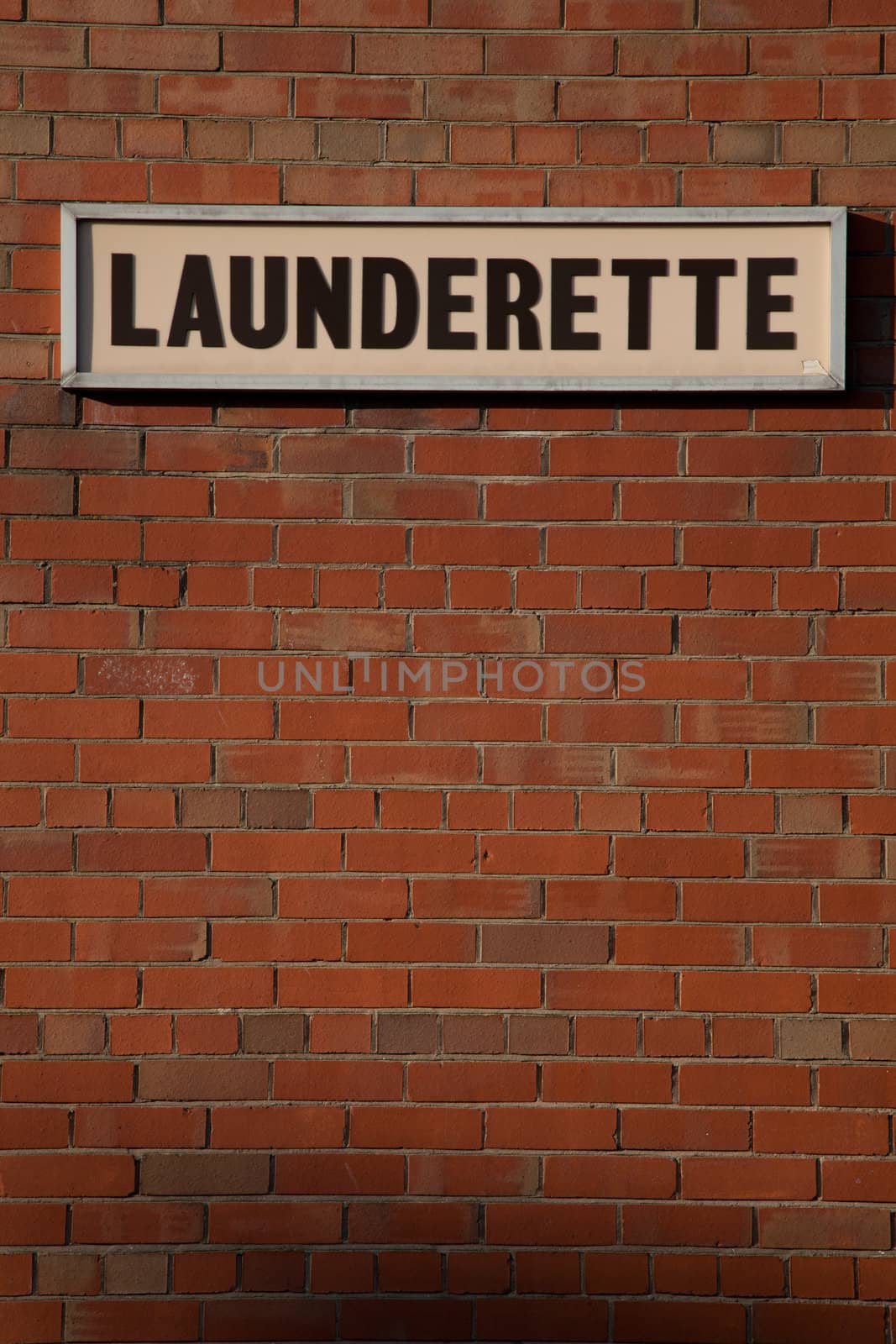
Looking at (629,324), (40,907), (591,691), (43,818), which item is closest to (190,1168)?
(40,907)

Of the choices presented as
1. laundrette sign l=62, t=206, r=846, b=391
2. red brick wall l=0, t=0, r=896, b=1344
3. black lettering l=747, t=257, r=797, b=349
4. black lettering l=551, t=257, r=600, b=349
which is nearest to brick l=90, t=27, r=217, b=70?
red brick wall l=0, t=0, r=896, b=1344

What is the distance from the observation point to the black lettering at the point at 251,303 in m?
2.32

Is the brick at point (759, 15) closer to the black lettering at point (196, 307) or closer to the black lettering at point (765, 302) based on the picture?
the black lettering at point (765, 302)

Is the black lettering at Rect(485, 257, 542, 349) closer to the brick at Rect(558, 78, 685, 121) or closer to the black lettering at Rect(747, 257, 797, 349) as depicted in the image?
the brick at Rect(558, 78, 685, 121)

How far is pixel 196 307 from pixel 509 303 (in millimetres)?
664

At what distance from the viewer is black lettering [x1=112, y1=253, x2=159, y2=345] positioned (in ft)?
7.61

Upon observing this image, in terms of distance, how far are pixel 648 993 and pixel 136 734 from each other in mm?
1216

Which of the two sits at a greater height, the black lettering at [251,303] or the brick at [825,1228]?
the black lettering at [251,303]

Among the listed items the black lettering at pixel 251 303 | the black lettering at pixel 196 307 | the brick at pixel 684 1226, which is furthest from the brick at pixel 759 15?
the brick at pixel 684 1226

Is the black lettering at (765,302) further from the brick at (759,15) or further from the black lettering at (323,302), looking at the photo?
the black lettering at (323,302)

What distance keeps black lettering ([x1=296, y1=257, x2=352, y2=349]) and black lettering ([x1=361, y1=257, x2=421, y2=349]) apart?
4cm

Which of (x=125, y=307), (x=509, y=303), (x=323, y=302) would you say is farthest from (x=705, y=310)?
(x=125, y=307)

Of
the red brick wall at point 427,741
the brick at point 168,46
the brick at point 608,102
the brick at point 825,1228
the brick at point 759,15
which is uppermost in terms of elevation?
the brick at point 759,15

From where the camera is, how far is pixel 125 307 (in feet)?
7.61
